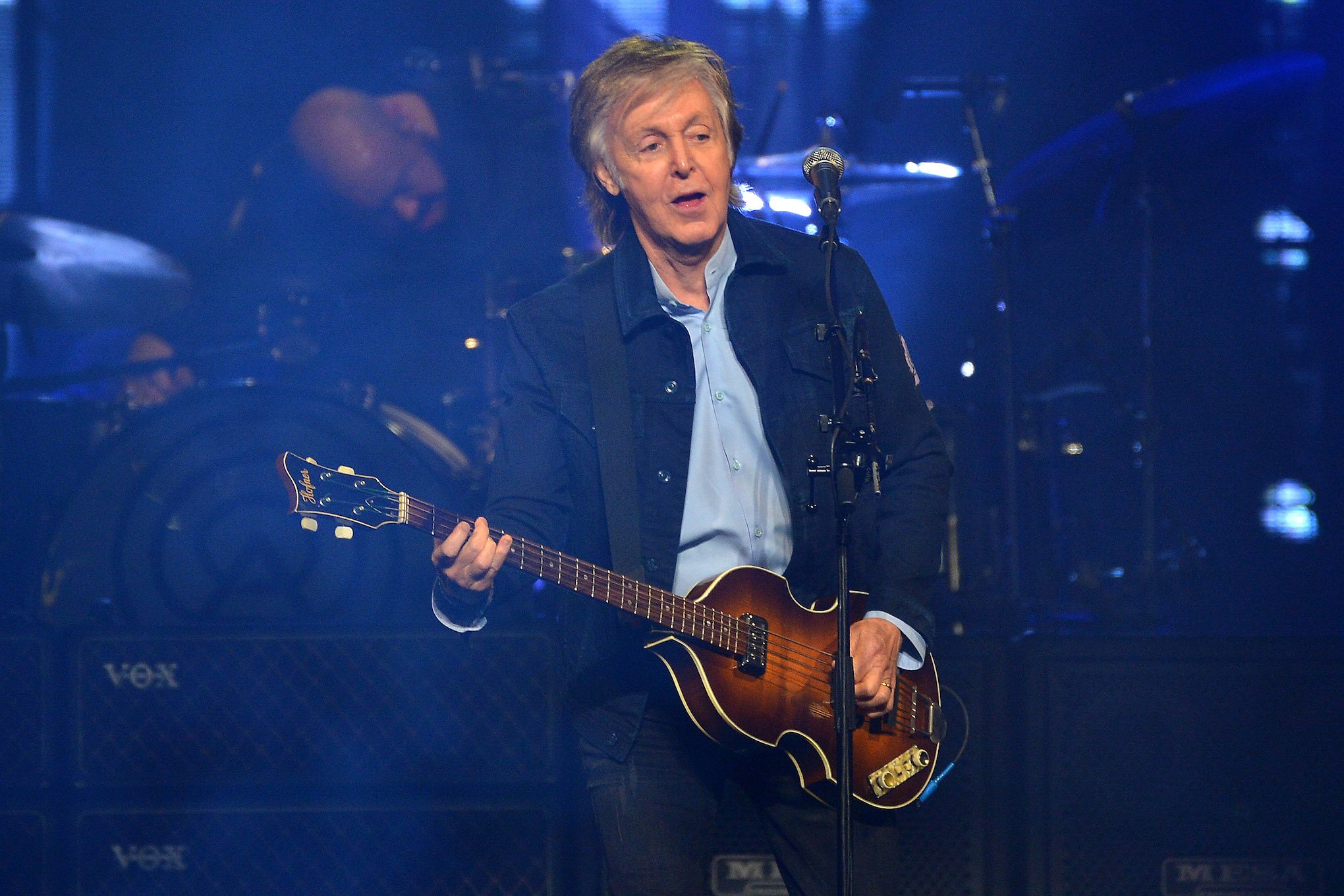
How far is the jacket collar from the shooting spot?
2088mm

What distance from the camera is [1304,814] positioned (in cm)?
286

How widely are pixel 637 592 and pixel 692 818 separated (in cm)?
Result: 42

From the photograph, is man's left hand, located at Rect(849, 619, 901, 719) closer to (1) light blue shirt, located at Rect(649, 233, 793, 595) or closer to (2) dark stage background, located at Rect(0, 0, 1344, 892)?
(1) light blue shirt, located at Rect(649, 233, 793, 595)

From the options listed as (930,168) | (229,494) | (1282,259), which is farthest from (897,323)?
(229,494)

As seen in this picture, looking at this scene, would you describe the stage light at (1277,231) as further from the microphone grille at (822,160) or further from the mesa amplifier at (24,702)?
the mesa amplifier at (24,702)

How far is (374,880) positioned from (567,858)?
491 mm

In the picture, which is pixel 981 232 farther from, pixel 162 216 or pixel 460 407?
pixel 162 216

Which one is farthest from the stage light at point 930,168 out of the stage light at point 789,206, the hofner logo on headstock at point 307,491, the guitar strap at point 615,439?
the hofner logo on headstock at point 307,491

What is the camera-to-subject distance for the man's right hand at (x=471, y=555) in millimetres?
1881

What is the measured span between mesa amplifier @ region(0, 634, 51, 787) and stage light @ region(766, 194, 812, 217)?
2835 millimetres

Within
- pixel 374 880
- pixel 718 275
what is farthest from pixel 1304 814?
pixel 374 880

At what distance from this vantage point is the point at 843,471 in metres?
1.84

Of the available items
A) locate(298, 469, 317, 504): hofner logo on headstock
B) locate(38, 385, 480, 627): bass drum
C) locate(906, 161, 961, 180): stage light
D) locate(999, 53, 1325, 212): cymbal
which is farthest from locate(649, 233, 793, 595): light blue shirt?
locate(906, 161, 961, 180): stage light

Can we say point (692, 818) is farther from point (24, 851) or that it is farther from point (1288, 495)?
point (1288, 495)
